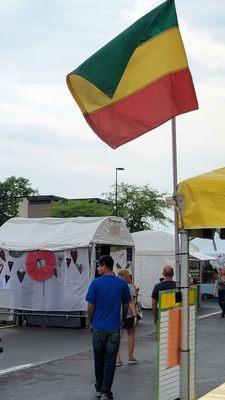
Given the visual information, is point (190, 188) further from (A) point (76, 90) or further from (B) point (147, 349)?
(B) point (147, 349)

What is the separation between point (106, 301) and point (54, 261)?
9.07m

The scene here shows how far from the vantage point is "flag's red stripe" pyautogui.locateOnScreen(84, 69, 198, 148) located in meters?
5.96

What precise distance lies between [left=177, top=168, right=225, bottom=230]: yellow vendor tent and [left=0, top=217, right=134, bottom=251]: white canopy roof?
1042 centimetres

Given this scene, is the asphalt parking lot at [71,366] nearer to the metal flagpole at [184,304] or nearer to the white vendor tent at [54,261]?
the white vendor tent at [54,261]

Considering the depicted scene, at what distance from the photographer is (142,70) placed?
605 cm

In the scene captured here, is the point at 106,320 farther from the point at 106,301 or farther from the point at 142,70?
the point at 142,70

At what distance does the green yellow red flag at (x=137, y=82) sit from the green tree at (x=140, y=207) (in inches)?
1785

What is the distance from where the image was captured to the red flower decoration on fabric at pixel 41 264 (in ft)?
53.4

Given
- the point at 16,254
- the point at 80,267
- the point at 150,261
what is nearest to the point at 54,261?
the point at 80,267

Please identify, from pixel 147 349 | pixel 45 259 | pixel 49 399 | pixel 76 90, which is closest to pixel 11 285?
pixel 45 259

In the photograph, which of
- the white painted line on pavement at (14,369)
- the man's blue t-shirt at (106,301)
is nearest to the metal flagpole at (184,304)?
the man's blue t-shirt at (106,301)

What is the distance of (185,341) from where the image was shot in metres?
5.87

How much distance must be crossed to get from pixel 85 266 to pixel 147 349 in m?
4.26

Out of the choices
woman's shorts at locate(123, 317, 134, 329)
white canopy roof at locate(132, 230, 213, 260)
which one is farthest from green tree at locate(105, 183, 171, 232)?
woman's shorts at locate(123, 317, 134, 329)
